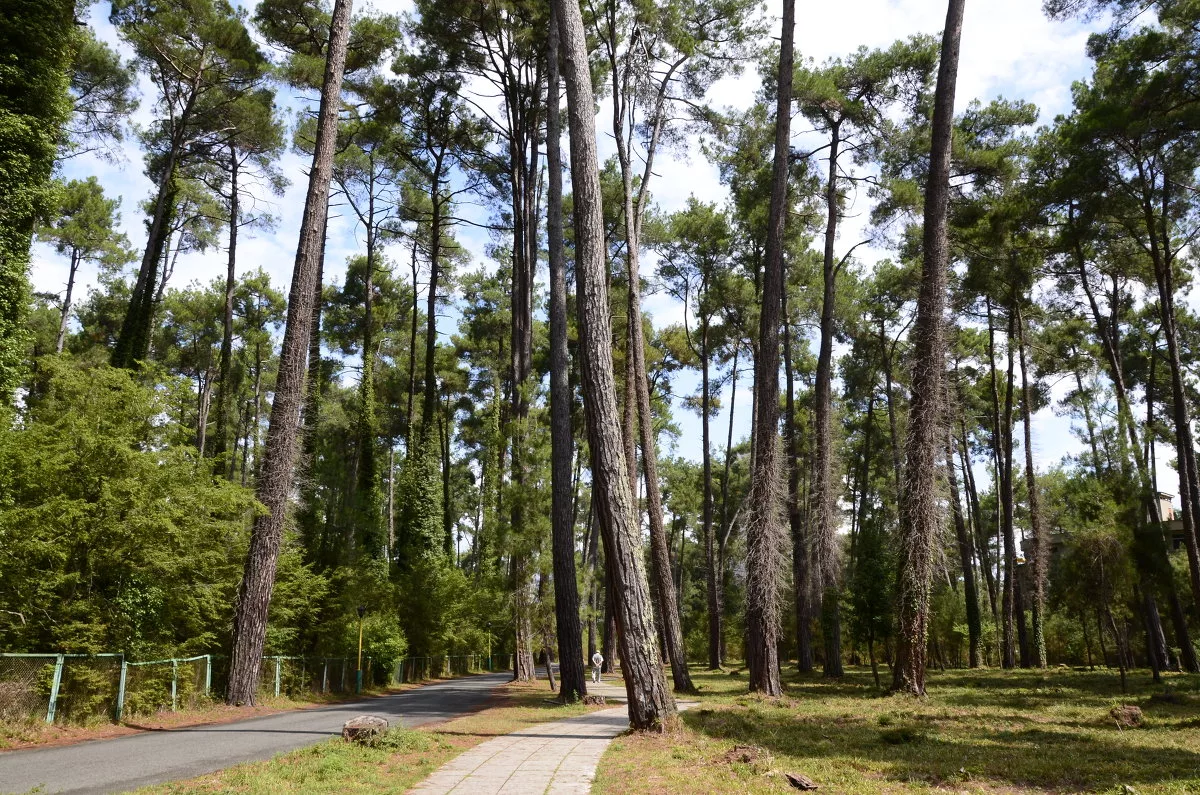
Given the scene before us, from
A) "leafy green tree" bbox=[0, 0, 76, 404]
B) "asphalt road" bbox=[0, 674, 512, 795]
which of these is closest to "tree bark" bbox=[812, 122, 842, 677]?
"asphalt road" bbox=[0, 674, 512, 795]

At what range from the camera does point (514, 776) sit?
678cm

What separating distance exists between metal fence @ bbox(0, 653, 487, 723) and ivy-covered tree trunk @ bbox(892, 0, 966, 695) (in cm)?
1264

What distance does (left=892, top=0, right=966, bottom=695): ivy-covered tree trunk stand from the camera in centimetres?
1298

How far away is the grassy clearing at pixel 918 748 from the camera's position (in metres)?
6.22

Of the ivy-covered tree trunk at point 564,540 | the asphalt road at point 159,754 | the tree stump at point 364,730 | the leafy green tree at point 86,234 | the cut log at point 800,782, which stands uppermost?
the leafy green tree at point 86,234

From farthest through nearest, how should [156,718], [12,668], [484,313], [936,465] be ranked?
1. [484,313]
2. [936,465]
3. [156,718]
4. [12,668]

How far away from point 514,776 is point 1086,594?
15.9 m

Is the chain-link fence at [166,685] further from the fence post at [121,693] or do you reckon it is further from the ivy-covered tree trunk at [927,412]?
the ivy-covered tree trunk at [927,412]

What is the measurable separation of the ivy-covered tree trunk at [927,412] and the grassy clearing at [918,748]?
126cm

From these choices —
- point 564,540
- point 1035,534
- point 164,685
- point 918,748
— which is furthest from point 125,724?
point 1035,534

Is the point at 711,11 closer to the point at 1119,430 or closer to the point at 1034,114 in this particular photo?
the point at 1034,114

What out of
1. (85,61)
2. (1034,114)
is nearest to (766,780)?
(1034,114)

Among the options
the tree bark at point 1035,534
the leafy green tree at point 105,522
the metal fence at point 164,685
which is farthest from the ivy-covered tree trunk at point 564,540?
the tree bark at point 1035,534

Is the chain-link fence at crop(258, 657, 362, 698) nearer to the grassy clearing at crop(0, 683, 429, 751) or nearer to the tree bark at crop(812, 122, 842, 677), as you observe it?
the grassy clearing at crop(0, 683, 429, 751)
